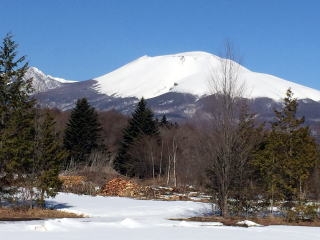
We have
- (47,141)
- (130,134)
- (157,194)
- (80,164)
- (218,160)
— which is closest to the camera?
(218,160)

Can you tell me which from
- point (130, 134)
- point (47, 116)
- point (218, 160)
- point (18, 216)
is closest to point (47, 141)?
point (47, 116)

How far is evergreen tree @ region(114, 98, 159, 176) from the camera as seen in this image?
61750 mm

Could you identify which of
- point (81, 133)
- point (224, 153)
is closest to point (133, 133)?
point (81, 133)

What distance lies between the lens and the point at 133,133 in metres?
62.9

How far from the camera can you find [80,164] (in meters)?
56.5

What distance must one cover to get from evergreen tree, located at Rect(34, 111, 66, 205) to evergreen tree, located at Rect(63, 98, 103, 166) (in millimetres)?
30381

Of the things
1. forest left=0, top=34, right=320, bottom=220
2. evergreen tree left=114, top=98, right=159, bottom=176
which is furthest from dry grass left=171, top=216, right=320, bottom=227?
evergreen tree left=114, top=98, right=159, bottom=176

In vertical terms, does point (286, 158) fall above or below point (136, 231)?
above

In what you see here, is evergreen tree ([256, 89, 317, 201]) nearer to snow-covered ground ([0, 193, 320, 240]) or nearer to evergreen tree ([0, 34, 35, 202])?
snow-covered ground ([0, 193, 320, 240])

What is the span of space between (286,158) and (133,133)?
1403 inches

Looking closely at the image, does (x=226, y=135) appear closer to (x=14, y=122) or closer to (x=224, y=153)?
(x=224, y=153)

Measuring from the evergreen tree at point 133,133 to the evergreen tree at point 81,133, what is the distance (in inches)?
128

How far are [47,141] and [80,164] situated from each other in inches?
1146

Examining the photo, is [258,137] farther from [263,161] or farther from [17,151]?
[17,151]
